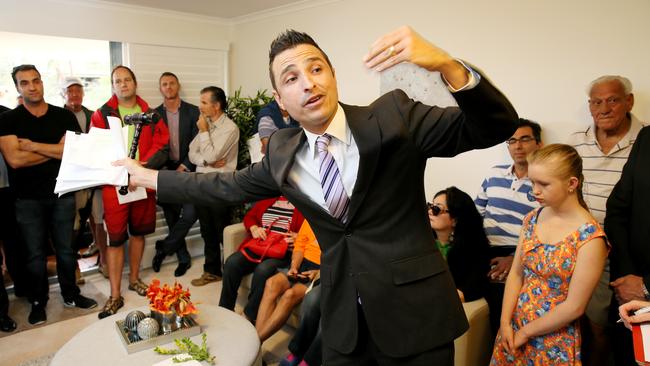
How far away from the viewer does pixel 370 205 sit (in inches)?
44.2

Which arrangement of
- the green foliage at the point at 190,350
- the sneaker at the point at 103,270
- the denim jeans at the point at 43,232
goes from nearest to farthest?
1. the green foliage at the point at 190,350
2. the denim jeans at the point at 43,232
3. the sneaker at the point at 103,270

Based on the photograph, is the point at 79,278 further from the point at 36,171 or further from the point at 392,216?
the point at 392,216

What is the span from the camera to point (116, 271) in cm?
347

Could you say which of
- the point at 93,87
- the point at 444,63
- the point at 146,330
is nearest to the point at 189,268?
the point at 146,330

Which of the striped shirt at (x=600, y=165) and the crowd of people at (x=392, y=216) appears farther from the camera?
the striped shirt at (x=600, y=165)

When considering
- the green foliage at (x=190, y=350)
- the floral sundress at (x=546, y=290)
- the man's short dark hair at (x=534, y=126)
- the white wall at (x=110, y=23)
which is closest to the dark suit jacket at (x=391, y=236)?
the floral sundress at (x=546, y=290)

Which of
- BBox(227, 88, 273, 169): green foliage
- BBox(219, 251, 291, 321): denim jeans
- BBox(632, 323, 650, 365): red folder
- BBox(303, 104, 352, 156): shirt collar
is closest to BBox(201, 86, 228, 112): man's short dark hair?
BBox(227, 88, 273, 169): green foliage

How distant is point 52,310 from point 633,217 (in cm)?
366

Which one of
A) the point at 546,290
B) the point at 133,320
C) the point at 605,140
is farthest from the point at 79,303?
the point at 605,140

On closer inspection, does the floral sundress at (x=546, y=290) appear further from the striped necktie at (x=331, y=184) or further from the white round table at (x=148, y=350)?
the white round table at (x=148, y=350)

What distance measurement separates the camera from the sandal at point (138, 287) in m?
3.68

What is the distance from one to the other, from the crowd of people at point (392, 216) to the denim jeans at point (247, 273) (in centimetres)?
1

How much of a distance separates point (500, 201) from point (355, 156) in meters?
1.83

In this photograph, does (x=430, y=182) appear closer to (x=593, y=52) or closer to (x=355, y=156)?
(x=593, y=52)
